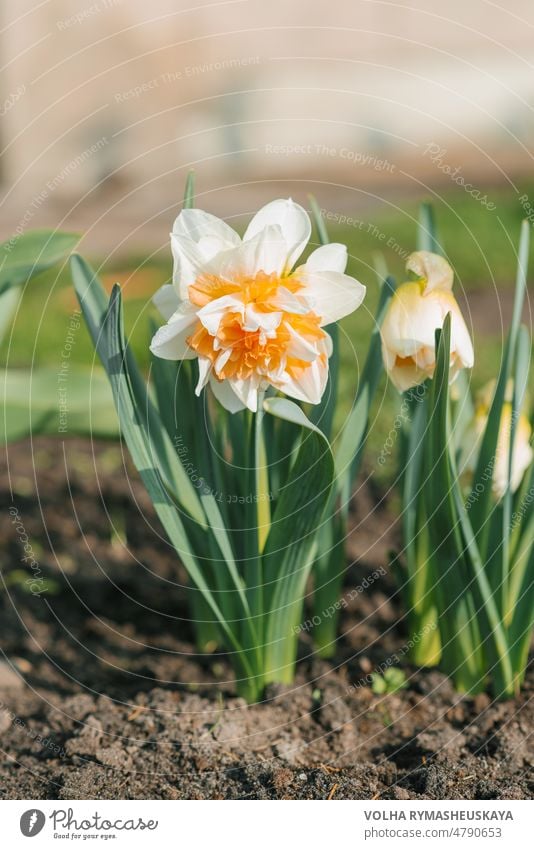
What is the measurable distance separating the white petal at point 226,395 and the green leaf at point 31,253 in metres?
0.54

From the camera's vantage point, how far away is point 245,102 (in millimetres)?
6277

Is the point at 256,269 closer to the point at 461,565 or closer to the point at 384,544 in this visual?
the point at 461,565

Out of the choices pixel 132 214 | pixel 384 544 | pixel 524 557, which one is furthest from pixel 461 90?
pixel 524 557

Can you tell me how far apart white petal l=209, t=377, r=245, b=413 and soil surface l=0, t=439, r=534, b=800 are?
1.89ft

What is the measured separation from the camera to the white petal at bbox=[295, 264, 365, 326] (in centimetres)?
126

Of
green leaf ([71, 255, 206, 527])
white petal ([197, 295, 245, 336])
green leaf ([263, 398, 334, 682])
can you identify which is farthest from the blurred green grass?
white petal ([197, 295, 245, 336])

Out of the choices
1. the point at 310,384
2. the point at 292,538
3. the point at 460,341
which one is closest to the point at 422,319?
the point at 460,341

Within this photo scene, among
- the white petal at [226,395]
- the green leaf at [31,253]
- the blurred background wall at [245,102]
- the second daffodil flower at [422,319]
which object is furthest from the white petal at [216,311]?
the blurred background wall at [245,102]

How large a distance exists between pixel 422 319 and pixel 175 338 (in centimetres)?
35

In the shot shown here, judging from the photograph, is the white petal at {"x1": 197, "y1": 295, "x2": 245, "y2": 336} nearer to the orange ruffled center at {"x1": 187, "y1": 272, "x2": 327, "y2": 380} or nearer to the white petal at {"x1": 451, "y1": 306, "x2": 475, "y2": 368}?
the orange ruffled center at {"x1": 187, "y1": 272, "x2": 327, "y2": 380}

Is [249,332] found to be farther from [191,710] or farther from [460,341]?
[191,710]

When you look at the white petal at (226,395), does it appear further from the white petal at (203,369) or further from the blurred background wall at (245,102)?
the blurred background wall at (245,102)

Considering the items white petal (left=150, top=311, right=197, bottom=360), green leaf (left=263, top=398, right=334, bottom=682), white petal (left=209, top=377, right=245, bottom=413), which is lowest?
green leaf (left=263, top=398, right=334, bottom=682)

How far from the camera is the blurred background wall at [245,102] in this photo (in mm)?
5844
